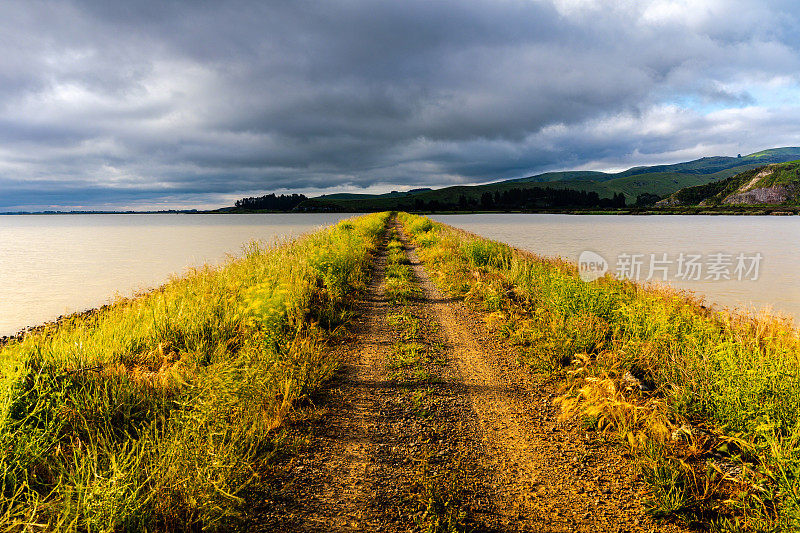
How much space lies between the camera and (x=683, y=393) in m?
4.52

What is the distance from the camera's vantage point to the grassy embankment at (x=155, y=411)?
2.97m

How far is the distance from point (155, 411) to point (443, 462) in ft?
10.8

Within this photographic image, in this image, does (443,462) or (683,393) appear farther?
(683,393)

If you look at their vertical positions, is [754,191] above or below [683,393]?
above

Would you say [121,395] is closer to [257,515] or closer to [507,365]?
[257,515]

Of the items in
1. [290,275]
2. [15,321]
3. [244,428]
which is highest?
[290,275]

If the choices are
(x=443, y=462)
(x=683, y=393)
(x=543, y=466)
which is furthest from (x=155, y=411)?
(x=683, y=393)

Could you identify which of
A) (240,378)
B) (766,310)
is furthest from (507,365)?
(766,310)

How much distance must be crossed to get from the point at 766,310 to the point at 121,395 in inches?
409

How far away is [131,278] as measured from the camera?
19.9m

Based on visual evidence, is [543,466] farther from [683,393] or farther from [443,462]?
[683,393]

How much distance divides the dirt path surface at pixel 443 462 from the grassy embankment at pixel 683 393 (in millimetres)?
373

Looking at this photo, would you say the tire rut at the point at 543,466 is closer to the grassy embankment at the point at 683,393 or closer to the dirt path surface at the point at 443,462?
the dirt path surface at the point at 443,462

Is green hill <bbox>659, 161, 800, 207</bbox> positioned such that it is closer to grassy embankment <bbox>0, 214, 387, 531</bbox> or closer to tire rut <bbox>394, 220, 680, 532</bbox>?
tire rut <bbox>394, 220, 680, 532</bbox>
